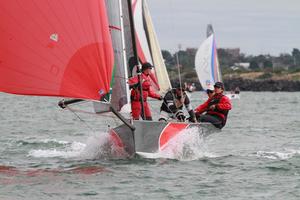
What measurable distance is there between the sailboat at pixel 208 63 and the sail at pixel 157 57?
76.7 ft

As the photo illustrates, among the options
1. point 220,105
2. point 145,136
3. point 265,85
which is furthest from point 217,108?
point 265,85

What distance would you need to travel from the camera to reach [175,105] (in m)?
14.9

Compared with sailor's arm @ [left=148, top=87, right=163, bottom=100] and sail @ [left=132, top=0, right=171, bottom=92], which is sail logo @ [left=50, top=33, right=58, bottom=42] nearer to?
sailor's arm @ [left=148, top=87, right=163, bottom=100]

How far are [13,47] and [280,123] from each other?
16.0m

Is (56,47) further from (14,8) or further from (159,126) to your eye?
(159,126)

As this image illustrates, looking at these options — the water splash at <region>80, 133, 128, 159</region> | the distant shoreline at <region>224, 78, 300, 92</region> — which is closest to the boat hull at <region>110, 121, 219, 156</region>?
the water splash at <region>80, 133, 128, 159</region>

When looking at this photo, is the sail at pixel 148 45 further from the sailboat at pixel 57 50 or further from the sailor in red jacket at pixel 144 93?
the sailboat at pixel 57 50

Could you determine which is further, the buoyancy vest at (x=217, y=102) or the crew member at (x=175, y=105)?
the buoyancy vest at (x=217, y=102)

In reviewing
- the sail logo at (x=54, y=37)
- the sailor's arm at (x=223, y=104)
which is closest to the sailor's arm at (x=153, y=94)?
the sailor's arm at (x=223, y=104)

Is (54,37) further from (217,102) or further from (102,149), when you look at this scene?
(217,102)

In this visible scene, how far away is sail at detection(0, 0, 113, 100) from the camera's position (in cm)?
1274

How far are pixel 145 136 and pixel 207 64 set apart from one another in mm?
28757

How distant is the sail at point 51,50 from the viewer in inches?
502

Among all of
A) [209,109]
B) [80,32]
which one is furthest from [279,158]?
[80,32]
